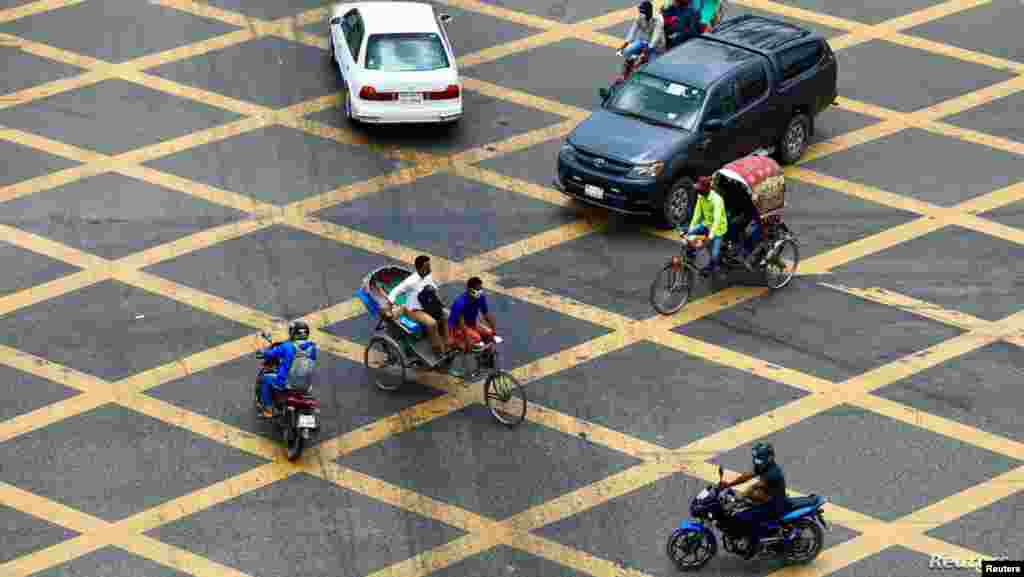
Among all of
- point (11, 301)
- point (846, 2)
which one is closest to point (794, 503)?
point (11, 301)

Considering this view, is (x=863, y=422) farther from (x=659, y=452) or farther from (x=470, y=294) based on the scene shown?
(x=470, y=294)

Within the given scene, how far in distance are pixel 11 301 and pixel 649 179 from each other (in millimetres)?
8287

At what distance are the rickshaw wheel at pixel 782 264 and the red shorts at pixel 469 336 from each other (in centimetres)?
432

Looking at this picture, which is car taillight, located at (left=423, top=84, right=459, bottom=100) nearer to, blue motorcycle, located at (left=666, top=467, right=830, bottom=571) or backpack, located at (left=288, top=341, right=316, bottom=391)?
backpack, located at (left=288, top=341, right=316, bottom=391)

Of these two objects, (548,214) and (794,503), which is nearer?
(794,503)

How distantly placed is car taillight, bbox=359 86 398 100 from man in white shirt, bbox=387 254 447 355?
5952 millimetres

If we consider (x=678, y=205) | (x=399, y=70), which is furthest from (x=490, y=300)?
(x=399, y=70)

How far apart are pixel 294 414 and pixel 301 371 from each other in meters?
0.47

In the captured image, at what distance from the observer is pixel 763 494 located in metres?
20.5

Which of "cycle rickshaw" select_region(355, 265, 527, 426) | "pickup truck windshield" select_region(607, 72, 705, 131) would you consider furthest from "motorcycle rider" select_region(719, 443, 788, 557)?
"pickup truck windshield" select_region(607, 72, 705, 131)

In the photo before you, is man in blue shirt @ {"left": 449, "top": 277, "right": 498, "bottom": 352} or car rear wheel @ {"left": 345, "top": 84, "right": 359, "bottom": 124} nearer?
man in blue shirt @ {"left": 449, "top": 277, "right": 498, "bottom": 352}

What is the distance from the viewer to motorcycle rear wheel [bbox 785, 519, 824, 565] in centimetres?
2072

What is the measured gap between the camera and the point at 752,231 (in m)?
26.0

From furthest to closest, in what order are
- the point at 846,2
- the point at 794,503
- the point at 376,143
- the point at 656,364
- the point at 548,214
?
the point at 846,2 → the point at 376,143 → the point at 548,214 → the point at 656,364 → the point at 794,503
